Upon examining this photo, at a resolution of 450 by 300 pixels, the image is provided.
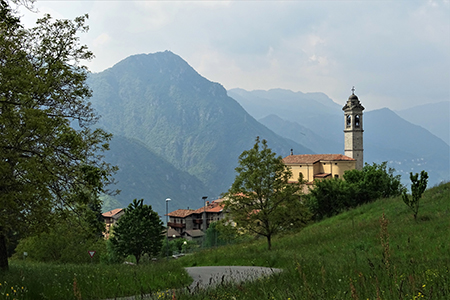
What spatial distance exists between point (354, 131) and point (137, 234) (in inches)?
1857

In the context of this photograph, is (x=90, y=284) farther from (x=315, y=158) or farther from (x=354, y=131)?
(x=354, y=131)

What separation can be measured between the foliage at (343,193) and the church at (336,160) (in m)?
13.5

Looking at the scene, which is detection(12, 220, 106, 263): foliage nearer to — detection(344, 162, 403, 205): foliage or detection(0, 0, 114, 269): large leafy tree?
detection(0, 0, 114, 269): large leafy tree

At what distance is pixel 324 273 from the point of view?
18.6ft

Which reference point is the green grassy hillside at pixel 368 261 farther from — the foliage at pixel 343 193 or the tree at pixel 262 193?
the foliage at pixel 343 193

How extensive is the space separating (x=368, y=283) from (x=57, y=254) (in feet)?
105

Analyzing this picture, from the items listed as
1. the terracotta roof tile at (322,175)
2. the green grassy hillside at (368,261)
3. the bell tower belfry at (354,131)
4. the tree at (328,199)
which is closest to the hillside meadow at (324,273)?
the green grassy hillside at (368,261)

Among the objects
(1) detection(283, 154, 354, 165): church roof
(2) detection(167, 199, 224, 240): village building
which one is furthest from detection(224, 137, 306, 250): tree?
(2) detection(167, 199, 224, 240): village building

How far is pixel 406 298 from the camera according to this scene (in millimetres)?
4715

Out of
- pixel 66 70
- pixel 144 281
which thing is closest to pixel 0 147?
pixel 66 70

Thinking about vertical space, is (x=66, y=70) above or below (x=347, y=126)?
below

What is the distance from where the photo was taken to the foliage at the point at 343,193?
144ft

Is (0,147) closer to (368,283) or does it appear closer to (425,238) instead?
(368,283)

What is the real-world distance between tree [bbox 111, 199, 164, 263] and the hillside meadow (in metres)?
32.2
